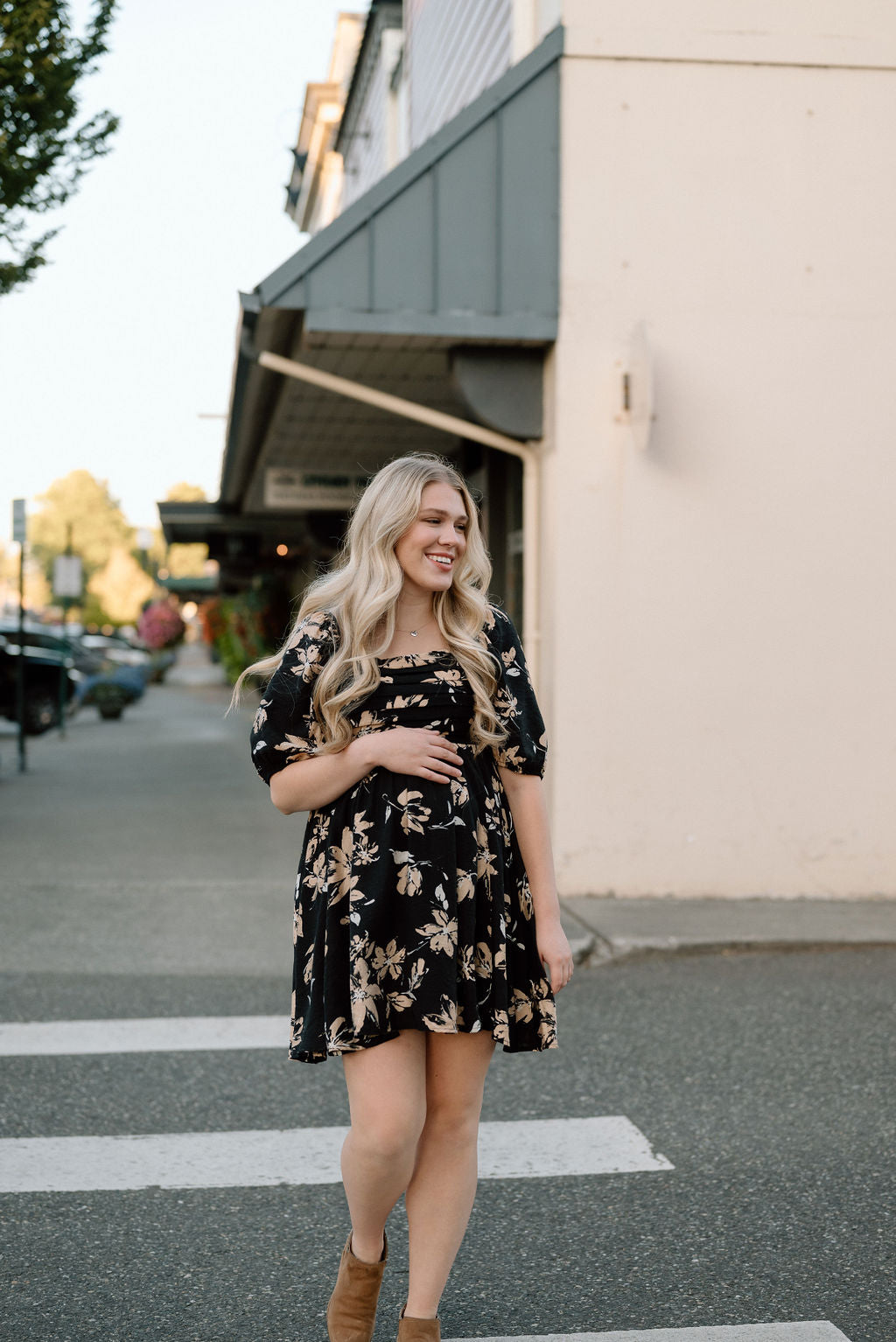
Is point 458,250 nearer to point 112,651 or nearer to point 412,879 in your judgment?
point 412,879

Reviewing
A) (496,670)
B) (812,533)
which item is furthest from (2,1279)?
(812,533)

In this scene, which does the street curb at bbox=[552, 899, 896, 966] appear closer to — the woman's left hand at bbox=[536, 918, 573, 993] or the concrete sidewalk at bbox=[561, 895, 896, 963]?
the concrete sidewalk at bbox=[561, 895, 896, 963]

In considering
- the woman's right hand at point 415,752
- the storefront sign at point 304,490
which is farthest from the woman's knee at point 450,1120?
the storefront sign at point 304,490

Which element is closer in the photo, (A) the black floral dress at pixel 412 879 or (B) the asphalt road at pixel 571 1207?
(A) the black floral dress at pixel 412 879

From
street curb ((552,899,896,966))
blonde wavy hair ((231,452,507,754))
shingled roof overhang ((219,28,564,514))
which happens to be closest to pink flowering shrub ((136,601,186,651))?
shingled roof overhang ((219,28,564,514))

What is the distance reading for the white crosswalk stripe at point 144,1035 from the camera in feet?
18.1

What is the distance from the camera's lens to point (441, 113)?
12.5 m

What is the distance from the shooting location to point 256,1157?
4375 millimetres

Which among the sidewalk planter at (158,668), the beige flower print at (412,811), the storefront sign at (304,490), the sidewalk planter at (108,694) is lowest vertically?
the sidewalk planter at (158,668)

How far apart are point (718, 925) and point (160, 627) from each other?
45203mm

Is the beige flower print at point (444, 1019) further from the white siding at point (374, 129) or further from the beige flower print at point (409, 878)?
the white siding at point (374, 129)

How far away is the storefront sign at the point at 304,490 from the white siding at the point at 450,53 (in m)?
3.40

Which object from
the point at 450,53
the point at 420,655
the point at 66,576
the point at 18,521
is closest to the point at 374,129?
the point at 450,53

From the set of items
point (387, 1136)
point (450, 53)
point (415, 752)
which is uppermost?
point (450, 53)
